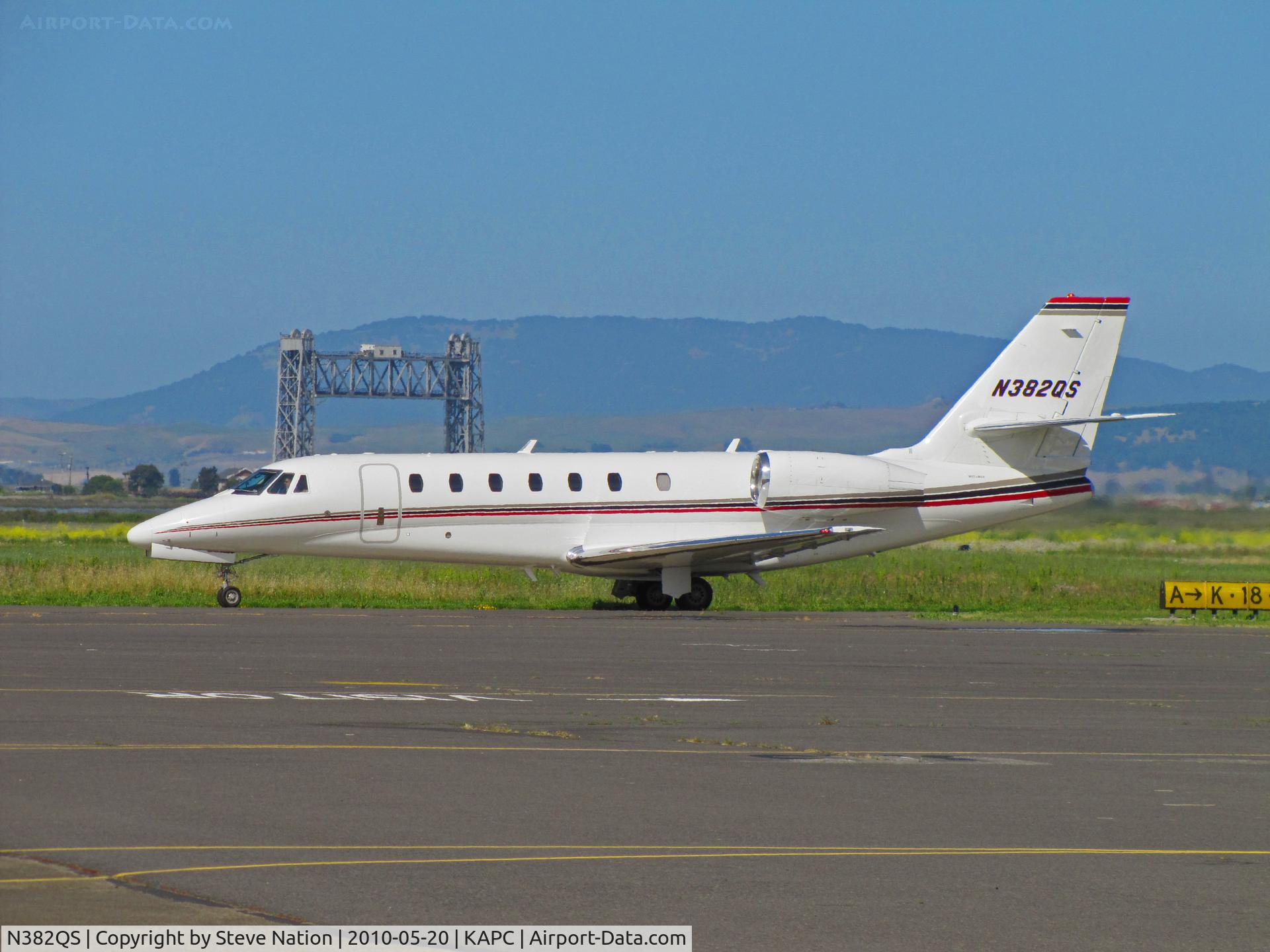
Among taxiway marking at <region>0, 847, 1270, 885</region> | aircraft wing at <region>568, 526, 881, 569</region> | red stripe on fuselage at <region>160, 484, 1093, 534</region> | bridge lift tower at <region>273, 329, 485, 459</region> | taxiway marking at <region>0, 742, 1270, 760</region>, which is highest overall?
bridge lift tower at <region>273, 329, 485, 459</region>

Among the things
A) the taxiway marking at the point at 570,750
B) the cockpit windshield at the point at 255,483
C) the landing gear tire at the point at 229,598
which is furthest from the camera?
the cockpit windshield at the point at 255,483

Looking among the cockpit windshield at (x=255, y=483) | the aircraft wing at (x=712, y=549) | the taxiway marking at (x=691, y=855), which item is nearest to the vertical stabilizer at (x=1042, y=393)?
the aircraft wing at (x=712, y=549)

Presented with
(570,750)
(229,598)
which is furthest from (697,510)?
(570,750)

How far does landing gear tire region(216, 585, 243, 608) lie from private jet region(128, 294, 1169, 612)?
39mm

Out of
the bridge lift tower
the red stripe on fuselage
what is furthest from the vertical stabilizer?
the bridge lift tower

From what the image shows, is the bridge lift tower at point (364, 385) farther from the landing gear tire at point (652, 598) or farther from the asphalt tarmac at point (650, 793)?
the asphalt tarmac at point (650, 793)

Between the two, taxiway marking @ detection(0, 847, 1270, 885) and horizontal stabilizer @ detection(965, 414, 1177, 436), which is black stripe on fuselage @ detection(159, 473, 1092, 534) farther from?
taxiway marking @ detection(0, 847, 1270, 885)

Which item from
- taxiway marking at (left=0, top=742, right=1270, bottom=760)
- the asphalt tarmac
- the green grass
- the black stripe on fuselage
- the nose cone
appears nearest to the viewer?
the asphalt tarmac

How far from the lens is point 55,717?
14.6 m

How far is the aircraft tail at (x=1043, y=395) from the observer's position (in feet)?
113

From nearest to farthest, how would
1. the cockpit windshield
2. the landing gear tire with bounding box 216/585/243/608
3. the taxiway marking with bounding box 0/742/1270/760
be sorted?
the taxiway marking with bounding box 0/742/1270/760
the landing gear tire with bounding box 216/585/243/608
the cockpit windshield

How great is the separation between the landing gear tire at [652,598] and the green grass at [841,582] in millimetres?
606

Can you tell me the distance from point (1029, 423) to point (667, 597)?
7.86 metres

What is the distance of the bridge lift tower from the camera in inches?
4616
